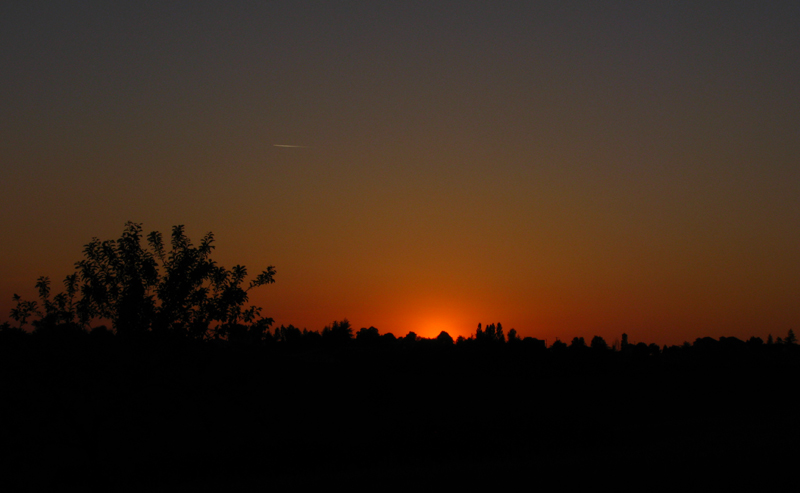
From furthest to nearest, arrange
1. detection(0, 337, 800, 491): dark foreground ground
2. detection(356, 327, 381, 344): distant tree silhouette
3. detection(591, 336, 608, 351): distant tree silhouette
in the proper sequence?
1. detection(356, 327, 381, 344): distant tree silhouette
2. detection(591, 336, 608, 351): distant tree silhouette
3. detection(0, 337, 800, 491): dark foreground ground

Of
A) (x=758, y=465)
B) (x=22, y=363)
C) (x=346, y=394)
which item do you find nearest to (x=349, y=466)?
(x=22, y=363)

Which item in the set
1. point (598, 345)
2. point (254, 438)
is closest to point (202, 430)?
point (254, 438)

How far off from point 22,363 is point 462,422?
1892 cm

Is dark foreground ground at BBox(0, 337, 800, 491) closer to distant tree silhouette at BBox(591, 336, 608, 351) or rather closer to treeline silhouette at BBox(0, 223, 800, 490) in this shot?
treeline silhouette at BBox(0, 223, 800, 490)

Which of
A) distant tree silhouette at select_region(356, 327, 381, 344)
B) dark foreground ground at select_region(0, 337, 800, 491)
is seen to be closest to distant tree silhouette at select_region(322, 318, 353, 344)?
distant tree silhouette at select_region(356, 327, 381, 344)

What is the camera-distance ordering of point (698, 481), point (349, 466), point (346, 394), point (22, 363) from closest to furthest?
point (22, 363) → point (698, 481) → point (349, 466) → point (346, 394)

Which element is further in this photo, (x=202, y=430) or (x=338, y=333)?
(x=338, y=333)

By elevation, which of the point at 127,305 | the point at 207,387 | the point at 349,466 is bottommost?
the point at 349,466

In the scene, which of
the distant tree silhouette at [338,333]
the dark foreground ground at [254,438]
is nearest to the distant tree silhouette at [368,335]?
the distant tree silhouette at [338,333]

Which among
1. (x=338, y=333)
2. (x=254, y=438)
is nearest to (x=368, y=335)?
(x=338, y=333)

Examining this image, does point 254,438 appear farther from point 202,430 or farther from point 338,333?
point 338,333

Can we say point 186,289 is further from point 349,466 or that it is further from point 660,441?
point 660,441

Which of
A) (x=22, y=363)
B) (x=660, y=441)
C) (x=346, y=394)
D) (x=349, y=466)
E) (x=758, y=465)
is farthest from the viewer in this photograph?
(x=346, y=394)

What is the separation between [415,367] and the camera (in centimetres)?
6762
